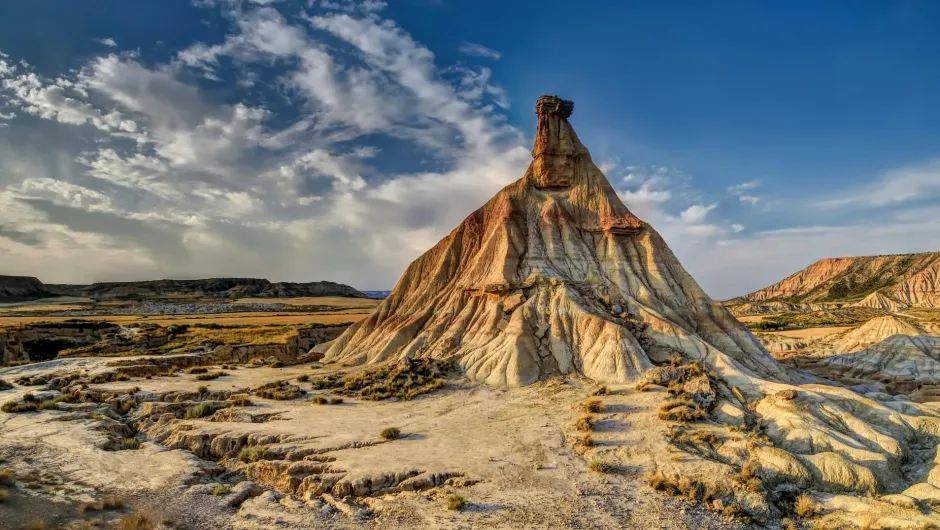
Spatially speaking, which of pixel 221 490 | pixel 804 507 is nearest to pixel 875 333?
pixel 804 507

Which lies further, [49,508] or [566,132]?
[566,132]

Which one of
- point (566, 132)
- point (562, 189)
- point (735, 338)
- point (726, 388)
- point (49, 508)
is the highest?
point (566, 132)

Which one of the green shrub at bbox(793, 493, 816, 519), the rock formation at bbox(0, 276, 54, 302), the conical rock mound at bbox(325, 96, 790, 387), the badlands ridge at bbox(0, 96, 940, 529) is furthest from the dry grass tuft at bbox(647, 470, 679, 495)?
the rock formation at bbox(0, 276, 54, 302)

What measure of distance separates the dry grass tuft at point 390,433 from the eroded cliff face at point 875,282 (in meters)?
155

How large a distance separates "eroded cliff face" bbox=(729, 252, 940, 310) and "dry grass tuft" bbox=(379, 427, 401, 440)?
509ft

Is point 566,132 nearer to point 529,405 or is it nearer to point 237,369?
point 529,405

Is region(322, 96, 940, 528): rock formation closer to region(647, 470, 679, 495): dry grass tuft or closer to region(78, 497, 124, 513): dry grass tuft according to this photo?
region(647, 470, 679, 495): dry grass tuft

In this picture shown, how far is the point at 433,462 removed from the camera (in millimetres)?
16297

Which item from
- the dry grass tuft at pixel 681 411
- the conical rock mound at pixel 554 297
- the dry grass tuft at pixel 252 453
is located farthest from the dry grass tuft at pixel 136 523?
the dry grass tuft at pixel 681 411

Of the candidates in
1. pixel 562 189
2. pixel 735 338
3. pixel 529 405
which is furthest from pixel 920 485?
pixel 562 189

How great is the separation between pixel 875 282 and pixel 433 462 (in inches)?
7954

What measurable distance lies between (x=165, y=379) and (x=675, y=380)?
31533mm

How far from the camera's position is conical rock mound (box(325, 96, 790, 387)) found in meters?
27.4

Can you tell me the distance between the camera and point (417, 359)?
98.8 feet
